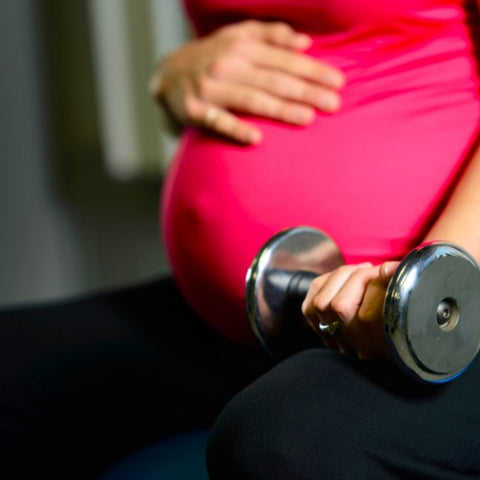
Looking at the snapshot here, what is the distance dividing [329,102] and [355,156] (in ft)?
0.22

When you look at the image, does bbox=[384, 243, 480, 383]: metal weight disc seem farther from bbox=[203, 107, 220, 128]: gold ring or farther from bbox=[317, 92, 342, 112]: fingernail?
bbox=[203, 107, 220, 128]: gold ring

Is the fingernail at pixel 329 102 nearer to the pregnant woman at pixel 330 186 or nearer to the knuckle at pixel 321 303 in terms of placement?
the pregnant woman at pixel 330 186

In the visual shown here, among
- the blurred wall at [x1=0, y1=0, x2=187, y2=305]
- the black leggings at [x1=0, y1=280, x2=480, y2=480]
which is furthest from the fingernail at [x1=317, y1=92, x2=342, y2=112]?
the blurred wall at [x1=0, y1=0, x2=187, y2=305]

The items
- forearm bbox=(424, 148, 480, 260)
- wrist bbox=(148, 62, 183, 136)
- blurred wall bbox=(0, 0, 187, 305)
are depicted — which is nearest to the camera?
forearm bbox=(424, 148, 480, 260)

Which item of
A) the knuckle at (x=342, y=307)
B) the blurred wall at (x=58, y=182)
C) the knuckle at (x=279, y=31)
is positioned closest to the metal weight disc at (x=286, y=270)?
the knuckle at (x=342, y=307)

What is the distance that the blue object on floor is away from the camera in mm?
751

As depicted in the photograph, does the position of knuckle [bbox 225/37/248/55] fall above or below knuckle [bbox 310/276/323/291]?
above

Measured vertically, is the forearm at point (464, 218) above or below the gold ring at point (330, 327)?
above

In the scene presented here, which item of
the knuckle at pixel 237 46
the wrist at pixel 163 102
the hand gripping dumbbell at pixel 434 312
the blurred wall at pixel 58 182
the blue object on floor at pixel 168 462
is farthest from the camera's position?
the blurred wall at pixel 58 182

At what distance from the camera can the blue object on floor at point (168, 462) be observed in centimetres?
75

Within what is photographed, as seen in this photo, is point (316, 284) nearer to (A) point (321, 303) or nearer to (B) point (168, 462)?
(A) point (321, 303)

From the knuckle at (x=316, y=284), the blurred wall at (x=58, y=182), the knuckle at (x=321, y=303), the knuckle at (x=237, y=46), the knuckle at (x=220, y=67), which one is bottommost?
the blurred wall at (x=58, y=182)

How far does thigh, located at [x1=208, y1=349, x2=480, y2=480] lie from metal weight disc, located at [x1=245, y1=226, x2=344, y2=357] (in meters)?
0.08

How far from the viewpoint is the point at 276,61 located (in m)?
0.84
